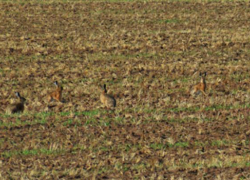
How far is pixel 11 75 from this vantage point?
67.9ft

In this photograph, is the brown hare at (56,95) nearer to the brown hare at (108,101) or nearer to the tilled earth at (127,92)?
the tilled earth at (127,92)

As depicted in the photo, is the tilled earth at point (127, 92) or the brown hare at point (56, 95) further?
the brown hare at point (56, 95)

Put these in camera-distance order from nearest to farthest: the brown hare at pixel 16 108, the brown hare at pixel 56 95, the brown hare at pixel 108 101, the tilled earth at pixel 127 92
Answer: the tilled earth at pixel 127 92, the brown hare at pixel 16 108, the brown hare at pixel 108 101, the brown hare at pixel 56 95

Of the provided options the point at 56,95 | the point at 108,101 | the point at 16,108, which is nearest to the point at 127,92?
the point at 56,95

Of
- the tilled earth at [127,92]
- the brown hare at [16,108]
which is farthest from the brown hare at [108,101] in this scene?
the brown hare at [16,108]

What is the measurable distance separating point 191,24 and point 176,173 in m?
21.3

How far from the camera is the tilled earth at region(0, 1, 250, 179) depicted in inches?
446

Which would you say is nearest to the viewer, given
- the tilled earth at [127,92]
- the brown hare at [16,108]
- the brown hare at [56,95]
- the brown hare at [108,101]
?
the tilled earth at [127,92]

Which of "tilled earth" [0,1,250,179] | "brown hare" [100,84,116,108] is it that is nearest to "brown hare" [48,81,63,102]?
"tilled earth" [0,1,250,179]

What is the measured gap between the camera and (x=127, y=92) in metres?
18.2

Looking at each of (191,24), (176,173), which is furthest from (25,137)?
(191,24)

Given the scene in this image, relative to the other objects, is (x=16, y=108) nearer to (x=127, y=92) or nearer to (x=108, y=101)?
(x=108, y=101)

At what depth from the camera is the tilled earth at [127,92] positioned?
37.2 feet

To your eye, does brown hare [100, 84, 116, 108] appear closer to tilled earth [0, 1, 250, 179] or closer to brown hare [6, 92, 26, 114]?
tilled earth [0, 1, 250, 179]
